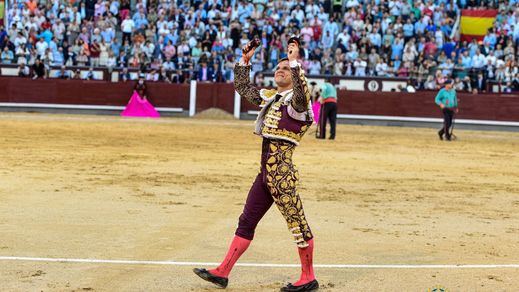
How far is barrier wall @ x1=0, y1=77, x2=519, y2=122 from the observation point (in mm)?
29453

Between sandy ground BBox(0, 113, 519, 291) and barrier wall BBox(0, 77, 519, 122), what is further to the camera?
barrier wall BBox(0, 77, 519, 122)

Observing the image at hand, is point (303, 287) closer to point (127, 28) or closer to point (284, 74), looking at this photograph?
point (284, 74)

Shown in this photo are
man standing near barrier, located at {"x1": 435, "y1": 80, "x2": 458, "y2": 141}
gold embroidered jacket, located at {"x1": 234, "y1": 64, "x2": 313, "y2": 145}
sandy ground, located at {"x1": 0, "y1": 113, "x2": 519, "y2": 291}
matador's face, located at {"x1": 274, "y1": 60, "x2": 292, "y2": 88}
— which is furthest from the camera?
man standing near barrier, located at {"x1": 435, "y1": 80, "x2": 458, "y2": 141}

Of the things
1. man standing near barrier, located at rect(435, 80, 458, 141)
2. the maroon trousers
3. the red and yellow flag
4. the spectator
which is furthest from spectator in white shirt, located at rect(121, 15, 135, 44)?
the maroon trousers

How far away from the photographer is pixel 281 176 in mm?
6367

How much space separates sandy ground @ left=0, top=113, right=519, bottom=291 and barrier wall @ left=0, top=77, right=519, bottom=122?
9693mm

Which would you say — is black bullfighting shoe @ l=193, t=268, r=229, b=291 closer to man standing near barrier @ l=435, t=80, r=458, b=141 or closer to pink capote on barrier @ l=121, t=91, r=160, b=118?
man standing near barrier @ l=435, t=80, r=458, b=141

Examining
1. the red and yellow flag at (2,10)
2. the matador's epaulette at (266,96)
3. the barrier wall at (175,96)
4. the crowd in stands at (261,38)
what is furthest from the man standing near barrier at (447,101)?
the matador's epaulette at (266,96)

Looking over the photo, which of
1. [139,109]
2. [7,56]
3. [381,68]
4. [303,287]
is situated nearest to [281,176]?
[303,287]

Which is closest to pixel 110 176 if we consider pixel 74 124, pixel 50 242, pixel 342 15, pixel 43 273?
pixel 50 242

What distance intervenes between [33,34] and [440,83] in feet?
40.9

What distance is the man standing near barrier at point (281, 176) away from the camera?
6371 mm

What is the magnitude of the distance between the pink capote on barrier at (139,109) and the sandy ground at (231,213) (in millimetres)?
10485

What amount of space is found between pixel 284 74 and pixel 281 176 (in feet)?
2.17
